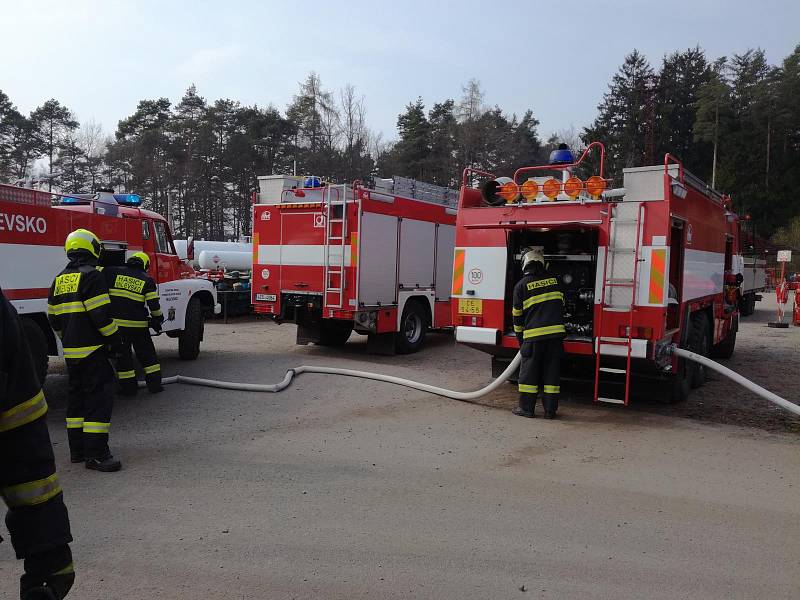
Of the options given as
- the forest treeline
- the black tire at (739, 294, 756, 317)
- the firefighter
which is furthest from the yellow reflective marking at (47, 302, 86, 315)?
the forest treeline

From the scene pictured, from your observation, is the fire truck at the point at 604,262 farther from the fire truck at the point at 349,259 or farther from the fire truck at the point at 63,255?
the fire truck at the point at 63,255

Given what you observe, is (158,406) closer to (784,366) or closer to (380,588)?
(380,588)

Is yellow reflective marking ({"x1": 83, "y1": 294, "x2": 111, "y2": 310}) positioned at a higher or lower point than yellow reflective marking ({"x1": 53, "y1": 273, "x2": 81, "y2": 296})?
lower

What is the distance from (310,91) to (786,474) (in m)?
42.7

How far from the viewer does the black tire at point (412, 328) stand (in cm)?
→ 1170

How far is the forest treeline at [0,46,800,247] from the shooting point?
40.9 m

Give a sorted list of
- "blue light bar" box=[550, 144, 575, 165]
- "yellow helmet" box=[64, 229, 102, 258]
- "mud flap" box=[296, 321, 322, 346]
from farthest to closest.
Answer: "mud flap" box=[296, 321, 322, 346] < "blue light bar" box=[550, 144, 575, 165] < "yellow helmet" box=[64, 229, 102, 258]

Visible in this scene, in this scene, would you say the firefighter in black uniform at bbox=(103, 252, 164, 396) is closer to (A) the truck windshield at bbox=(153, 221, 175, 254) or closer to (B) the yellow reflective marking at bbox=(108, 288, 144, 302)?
(B) the yellow reflective marking at bbox=(108, 288, 144, 302)

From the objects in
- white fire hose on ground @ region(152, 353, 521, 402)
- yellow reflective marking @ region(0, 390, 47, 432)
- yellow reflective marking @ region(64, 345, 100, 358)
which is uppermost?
yellow reflective marking @ region(0, 390, 47, 432)

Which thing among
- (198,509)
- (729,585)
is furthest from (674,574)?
(198,509)

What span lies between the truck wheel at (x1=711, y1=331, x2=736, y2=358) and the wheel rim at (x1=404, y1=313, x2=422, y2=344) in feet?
18.2

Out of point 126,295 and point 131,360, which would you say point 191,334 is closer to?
point 131,360

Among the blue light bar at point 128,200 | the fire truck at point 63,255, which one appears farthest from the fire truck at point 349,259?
the blue light bar at point 128,200

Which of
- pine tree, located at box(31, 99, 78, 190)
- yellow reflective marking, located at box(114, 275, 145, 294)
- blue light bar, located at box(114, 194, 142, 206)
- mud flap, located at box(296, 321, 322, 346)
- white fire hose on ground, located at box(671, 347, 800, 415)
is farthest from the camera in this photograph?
pine tree, located at box(31, 99, 78, 190)
